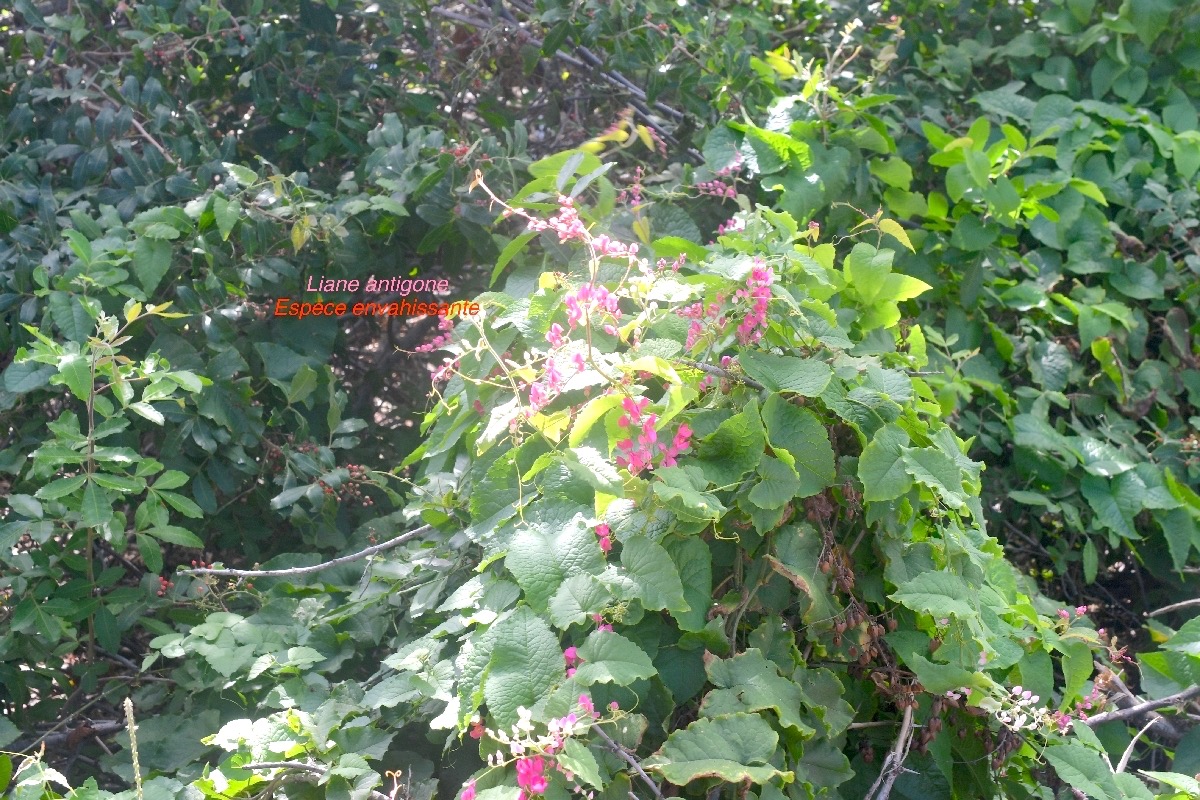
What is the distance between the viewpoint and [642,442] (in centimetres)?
114

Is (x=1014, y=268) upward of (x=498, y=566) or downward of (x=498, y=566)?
downward

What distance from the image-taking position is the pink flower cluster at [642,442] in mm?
1123

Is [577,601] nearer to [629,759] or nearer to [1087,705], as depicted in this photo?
[629,759]

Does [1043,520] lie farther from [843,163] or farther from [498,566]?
[498,566]

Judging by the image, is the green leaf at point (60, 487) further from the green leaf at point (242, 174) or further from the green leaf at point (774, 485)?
the green leaf at point (774, 485)

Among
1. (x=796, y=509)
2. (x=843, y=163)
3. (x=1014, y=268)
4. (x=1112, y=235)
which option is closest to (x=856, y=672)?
(x=796, y=509)

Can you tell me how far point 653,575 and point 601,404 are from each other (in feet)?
0.64

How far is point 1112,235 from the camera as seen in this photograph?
2.50m

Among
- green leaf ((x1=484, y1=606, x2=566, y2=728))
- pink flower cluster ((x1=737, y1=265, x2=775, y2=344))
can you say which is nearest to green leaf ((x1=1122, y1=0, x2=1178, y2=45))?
pink flower cluster ((x1=737, y1=265, x2=775, y2=344))

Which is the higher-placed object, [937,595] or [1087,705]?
[937,595]

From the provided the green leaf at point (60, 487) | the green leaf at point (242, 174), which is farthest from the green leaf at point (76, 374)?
the green leaf at point (242, 174)

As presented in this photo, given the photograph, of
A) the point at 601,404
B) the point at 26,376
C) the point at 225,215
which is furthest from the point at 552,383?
the point at 26,376

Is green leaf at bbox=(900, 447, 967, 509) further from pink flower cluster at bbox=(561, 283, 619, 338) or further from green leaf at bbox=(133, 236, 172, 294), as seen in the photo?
green leaf at bbox=(133, 236, 172, 294)

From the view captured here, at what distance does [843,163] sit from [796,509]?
1032 mm
